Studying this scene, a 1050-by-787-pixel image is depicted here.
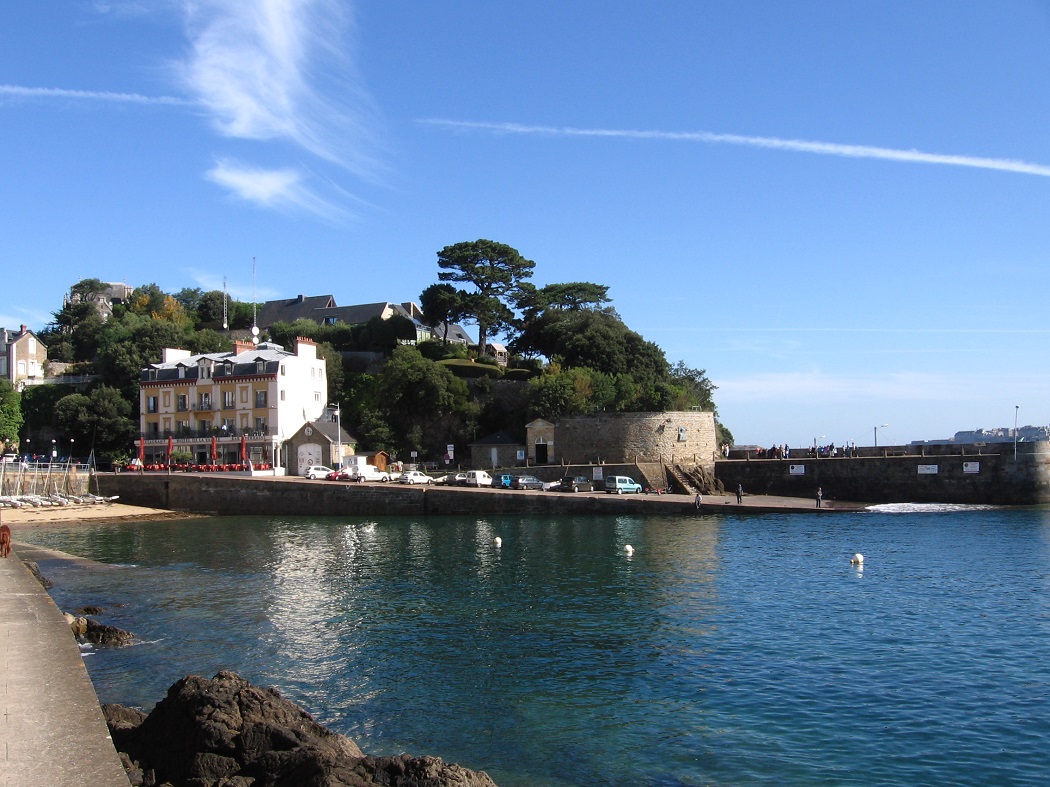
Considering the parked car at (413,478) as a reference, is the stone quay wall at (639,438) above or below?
above

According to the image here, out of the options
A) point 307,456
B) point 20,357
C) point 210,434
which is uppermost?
point 20,357

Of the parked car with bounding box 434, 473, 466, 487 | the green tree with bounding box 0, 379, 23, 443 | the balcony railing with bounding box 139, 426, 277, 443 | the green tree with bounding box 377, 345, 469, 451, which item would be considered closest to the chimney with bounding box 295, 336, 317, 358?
the green tree with bounding box 377, 345, 469, 451

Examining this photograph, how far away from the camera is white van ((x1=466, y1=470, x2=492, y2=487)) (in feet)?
187

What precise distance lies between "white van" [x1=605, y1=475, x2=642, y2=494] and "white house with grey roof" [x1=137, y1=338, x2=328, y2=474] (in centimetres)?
2590

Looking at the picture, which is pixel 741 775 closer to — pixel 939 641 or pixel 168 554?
pixel 939 641

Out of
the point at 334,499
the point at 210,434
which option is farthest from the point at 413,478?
the point at 210,434

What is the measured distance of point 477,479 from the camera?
2242 inches

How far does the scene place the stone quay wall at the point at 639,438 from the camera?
60.4 meters

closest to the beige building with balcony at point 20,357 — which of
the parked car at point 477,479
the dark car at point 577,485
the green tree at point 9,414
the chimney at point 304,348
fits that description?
the green tree at point 9,414

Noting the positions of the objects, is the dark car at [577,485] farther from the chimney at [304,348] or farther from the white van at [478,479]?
the chimney at [304,348]

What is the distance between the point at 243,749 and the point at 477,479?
151ft

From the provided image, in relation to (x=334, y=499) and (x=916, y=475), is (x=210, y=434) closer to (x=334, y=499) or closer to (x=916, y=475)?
(x=334, y=499)

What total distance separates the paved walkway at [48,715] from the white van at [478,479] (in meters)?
41.3

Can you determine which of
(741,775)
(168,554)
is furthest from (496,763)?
(168,554)
